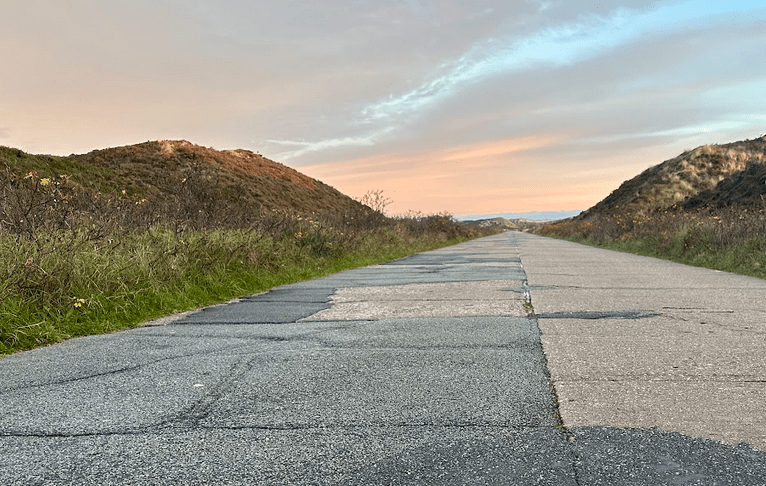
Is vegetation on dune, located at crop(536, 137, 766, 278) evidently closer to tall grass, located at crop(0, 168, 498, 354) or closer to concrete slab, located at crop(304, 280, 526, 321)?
concrete slab, located at crop(304, 280, 526, 321)

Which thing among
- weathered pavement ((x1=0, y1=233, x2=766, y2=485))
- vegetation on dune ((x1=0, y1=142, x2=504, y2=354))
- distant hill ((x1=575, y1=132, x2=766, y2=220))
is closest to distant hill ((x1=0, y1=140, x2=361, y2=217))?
vegetation on dune ((x1=0, y1=142, x2=504, y2=354))

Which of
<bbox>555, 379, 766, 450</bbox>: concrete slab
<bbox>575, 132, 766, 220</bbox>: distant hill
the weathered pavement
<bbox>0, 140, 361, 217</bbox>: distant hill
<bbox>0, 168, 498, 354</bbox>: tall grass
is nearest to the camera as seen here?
the weathered pavement

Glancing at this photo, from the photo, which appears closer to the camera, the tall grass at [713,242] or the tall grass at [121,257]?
the tall grass at [121,257]

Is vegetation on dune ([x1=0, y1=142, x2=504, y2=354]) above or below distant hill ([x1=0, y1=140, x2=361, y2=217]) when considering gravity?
below

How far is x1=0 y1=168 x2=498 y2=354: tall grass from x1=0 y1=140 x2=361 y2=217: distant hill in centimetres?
1663

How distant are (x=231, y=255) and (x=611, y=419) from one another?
9.29 metres

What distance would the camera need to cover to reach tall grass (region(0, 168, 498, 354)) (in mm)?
6625

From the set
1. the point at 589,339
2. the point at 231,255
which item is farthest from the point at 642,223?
the point at 589,339

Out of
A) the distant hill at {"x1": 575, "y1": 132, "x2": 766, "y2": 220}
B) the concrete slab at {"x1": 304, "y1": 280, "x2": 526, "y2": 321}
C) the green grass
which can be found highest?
the distant hill at {"x1": 575, "y1": 132, "x2": 766, "y2": 220}

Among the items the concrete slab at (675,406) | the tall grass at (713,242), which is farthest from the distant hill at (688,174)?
the concrete slab at (675,406)

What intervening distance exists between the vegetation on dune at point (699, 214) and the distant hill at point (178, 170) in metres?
18.8

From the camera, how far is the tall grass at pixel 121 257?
21.7 ft

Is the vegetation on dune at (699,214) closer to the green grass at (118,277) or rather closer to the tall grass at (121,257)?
the tall grass at (121,257)

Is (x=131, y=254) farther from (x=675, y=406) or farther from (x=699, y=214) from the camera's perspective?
(x=699, y=214)
